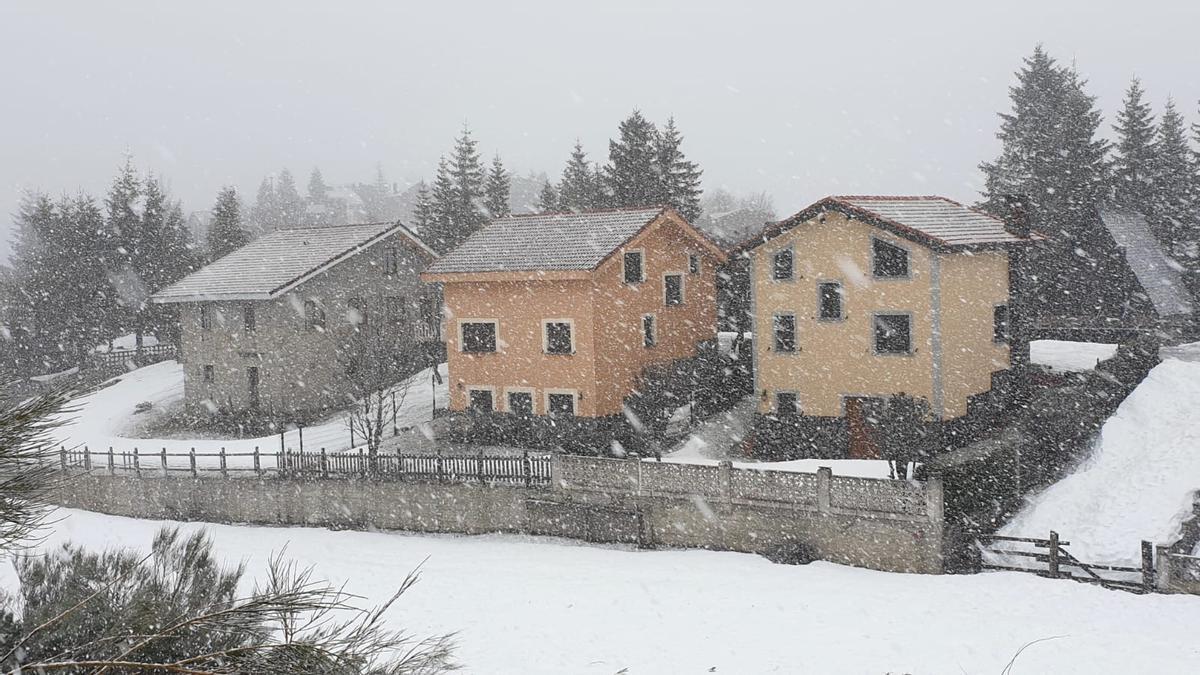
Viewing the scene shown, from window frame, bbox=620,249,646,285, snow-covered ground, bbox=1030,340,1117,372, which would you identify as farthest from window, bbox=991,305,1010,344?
window frame, bbox=620,249,646,285

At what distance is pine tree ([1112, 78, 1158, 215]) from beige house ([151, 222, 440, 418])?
121ft

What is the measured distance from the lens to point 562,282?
95.4 ft

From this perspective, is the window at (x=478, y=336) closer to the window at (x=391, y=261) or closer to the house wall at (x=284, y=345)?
the house wall at (x=284, y=345)

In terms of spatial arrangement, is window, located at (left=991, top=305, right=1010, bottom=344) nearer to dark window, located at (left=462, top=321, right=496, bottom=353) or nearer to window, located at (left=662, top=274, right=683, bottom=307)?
window, located at (left=662, top=274, right=683, bottom=307)

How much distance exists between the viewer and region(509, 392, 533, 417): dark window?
2965 cm

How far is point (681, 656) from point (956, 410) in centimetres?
1353

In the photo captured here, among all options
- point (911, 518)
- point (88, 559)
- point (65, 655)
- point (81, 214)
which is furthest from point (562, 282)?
point (81, 214)

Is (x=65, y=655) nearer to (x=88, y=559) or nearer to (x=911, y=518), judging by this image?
(x=88, y=559)

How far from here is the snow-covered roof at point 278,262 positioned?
117 ft

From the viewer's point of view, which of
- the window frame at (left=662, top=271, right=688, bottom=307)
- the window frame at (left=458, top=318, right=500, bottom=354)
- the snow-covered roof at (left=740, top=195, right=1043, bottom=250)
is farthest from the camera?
the window frame at (left=662, top=271, right=688, bottom=307)

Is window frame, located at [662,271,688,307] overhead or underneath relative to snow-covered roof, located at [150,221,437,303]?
underneath

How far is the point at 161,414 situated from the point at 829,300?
27.8 m

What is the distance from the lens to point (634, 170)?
51.0 m

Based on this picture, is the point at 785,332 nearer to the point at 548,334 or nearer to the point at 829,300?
the point at 829,300
